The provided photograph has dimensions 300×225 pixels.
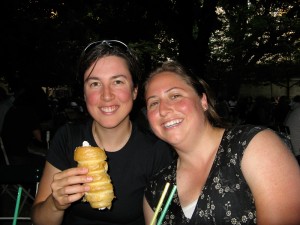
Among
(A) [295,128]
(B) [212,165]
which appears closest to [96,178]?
(B) [212,165]

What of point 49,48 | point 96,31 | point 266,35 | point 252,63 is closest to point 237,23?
point 266,35

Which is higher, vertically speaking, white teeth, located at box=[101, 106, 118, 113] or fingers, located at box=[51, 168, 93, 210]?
white teeth, located at box=[101, 106, 118, 113]

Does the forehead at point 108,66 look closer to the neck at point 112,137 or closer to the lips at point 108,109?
the lips at point 108,109

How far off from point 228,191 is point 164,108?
77 centimetres

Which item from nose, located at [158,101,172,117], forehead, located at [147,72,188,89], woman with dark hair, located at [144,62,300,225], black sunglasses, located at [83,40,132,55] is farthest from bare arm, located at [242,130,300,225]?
black sunglasses, located at [83,40,132,55]

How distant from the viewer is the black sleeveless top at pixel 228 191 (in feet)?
7.50

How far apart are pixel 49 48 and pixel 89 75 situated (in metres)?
11.9

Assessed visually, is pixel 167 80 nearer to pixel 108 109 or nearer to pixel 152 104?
pixel 152 104

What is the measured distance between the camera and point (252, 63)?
2247 centimetres

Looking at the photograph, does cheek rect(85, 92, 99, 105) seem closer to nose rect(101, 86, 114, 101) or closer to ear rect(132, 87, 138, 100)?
nose rect(101, 86, 114, 101)

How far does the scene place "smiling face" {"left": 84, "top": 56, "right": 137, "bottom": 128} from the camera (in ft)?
9.12

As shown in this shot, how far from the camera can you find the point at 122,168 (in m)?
2.90

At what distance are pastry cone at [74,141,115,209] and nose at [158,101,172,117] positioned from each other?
0.57m

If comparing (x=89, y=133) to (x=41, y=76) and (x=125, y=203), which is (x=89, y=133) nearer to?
(x=125, y=203)
